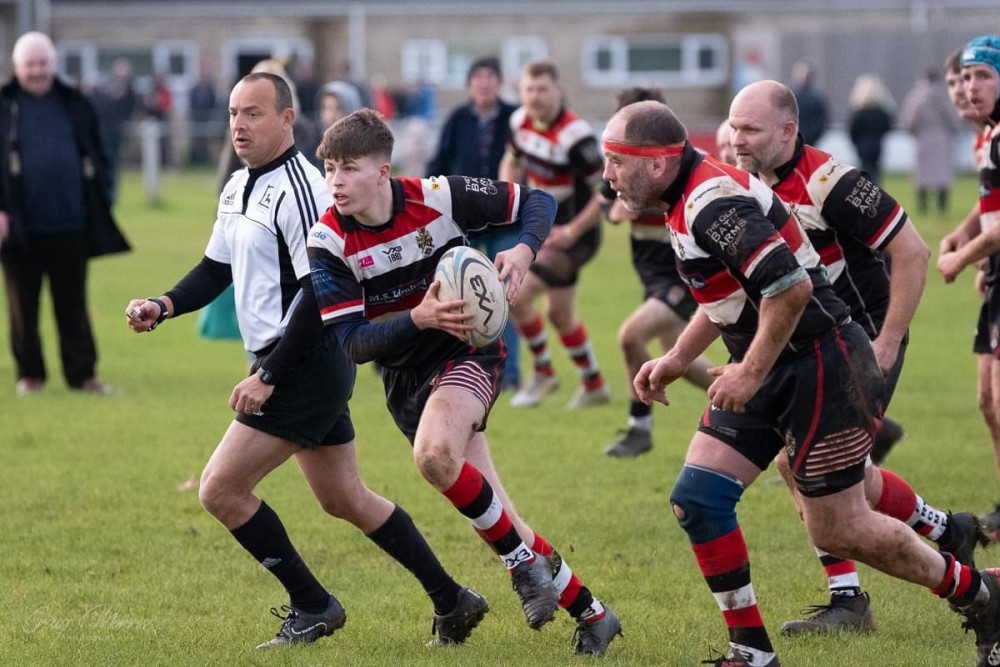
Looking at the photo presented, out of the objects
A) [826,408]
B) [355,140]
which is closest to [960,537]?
[826,408]

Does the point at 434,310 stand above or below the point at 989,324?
above

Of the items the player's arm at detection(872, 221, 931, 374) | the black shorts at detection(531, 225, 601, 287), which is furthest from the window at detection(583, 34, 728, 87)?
the player's arm at detection(872, 221, 931, 374)

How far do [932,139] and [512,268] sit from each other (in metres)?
22.1

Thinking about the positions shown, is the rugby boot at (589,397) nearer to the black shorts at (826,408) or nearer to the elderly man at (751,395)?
the elderly man at (751,395)

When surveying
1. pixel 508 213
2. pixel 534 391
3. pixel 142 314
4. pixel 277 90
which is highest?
pixel 277 90

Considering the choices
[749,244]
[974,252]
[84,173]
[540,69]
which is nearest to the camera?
[749,244]

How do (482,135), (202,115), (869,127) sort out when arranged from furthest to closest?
(202,115) < (869,127) < (482,135)

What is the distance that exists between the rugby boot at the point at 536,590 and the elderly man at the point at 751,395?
61 cm

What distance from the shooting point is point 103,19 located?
4844 centimetres

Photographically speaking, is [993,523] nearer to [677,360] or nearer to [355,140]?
[677,360]

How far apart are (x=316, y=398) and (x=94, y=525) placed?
8.87ft

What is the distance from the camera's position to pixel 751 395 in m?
4.80

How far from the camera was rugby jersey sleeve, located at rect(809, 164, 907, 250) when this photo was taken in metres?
5.64

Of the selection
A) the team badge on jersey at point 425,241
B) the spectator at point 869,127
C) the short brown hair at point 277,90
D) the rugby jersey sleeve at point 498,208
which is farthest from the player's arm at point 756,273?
the spectator at point 869,127
